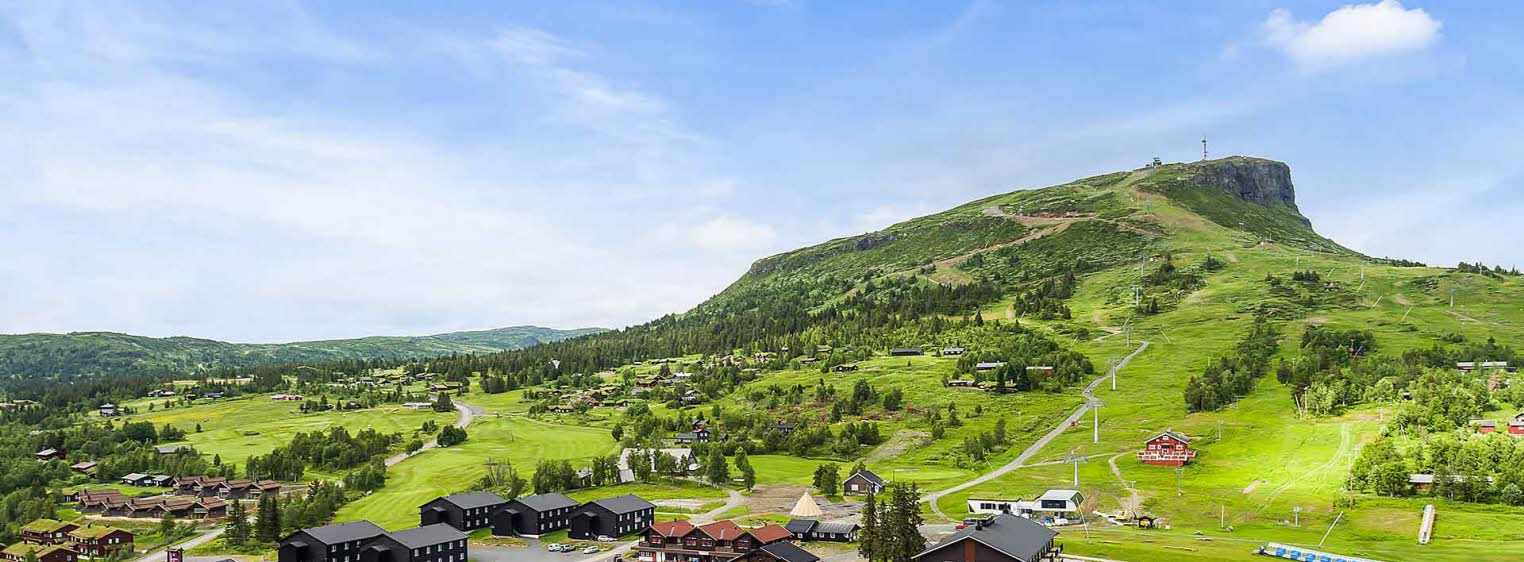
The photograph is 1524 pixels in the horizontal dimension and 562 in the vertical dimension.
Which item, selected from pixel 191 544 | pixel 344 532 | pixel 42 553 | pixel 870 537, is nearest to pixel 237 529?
pixel 191 544

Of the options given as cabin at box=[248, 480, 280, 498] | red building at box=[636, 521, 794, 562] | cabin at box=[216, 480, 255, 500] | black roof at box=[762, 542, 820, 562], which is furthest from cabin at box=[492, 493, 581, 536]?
cabin at box=[216, 480, 255, 500]

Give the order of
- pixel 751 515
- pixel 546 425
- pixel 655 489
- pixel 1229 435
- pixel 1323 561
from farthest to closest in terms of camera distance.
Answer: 1. pixel 546 425
2. pixel 1229 435
3. pixel 655 489
4. pixel 751 515
5. pixel 1323 561

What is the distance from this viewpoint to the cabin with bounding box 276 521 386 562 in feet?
303

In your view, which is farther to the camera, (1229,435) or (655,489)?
(1229,435)

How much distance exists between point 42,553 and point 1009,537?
97878 millimetres

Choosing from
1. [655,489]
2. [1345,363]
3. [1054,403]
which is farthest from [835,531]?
[1345,363]

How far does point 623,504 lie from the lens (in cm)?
10844

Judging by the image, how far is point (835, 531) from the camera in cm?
9888

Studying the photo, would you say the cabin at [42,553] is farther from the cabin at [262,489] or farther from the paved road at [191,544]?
the cabin at [262,489]

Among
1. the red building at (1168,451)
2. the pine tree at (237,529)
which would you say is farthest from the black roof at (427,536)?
the red building at (1168,451)

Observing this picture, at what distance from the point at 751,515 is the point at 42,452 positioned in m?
134

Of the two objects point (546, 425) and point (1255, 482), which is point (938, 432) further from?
point (546, 425)

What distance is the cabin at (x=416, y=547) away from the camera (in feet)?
302

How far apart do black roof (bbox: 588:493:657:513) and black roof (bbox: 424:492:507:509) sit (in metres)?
13.3
